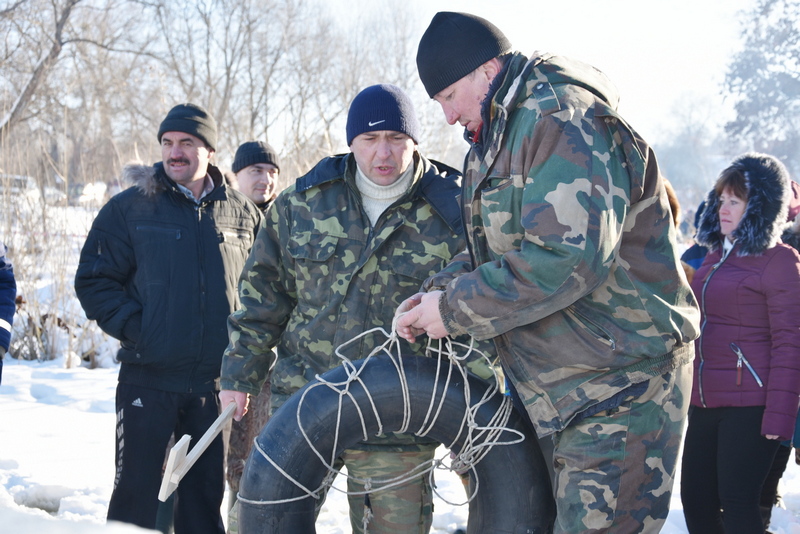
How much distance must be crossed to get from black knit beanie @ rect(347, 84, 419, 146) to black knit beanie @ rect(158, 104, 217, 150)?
1.13 meters

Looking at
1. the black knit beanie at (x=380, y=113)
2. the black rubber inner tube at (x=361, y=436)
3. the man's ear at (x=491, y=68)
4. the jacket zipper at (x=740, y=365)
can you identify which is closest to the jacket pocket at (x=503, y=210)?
the man's ear at (x=491, y=68)

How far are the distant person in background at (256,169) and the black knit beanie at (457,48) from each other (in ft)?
8.35

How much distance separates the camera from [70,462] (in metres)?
4.52

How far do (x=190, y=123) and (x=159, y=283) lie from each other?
0.82 meters

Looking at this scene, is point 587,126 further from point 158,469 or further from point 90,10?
point 90,10

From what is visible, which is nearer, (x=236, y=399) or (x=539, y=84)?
(x=539, y=84)

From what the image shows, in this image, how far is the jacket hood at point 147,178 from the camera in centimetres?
334

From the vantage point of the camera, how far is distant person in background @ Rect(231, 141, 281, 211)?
4.53m

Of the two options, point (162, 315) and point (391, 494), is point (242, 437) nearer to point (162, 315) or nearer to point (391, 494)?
point (162, 315)

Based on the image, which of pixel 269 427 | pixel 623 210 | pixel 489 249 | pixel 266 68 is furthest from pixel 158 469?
pixel 266 68

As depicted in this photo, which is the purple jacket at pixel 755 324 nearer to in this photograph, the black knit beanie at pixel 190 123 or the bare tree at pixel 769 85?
the black knit beanie at pixel 190 123

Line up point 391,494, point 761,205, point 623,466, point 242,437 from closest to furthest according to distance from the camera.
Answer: point 623,466
point 391,494
point 761,205
point 242,437

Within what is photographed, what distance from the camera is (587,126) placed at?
1772 mm

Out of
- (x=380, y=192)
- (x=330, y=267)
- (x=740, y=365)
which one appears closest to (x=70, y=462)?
(x=330, y=267)
